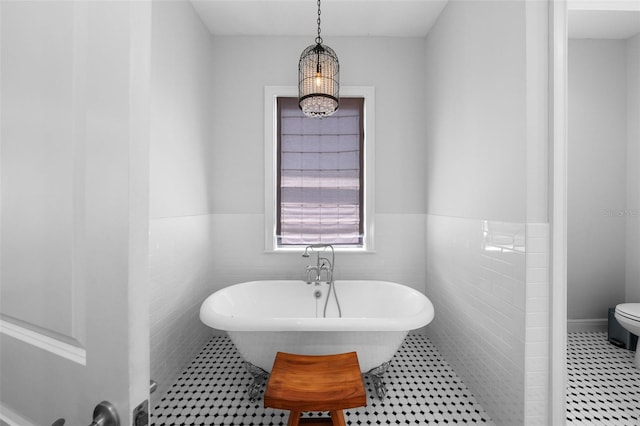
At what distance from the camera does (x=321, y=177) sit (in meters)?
2.75

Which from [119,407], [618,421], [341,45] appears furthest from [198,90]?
[618,421]

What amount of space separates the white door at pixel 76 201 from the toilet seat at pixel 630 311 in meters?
2.85

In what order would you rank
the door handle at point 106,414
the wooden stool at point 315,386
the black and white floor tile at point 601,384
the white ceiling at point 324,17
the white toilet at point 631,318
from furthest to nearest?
the white ceiling at point 324,17 → the white toilet at point 631,318 → the black and white floor tile at point 601,384 → the wooden stool at point 315,386 → the door handle at point 106,414

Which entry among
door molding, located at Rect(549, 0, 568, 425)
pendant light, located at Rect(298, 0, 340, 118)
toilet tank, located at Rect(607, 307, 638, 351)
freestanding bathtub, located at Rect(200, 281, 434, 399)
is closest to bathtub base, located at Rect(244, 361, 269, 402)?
freestanding bathtub, located at Rect(200, 281, 434, 399)

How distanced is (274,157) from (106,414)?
7.69 feet

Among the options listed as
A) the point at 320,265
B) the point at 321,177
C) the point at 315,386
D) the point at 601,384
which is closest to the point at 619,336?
the point at 601,384

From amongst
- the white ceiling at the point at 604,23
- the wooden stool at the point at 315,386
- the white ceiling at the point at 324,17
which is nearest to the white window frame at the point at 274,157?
the white ceiling at the point at 324,17

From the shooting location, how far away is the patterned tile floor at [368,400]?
1590 millimetres

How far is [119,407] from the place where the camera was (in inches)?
19.0

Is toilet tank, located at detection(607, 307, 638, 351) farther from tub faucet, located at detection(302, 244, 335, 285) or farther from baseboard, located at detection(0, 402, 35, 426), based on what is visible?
baseboard, located at detection(0, 402, 35, 426)

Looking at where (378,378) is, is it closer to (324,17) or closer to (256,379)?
(256,379)

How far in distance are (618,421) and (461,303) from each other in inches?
35.8

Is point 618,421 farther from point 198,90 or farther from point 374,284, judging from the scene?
point 198,90

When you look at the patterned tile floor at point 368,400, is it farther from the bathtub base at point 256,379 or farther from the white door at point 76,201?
the white door at point 76,201
